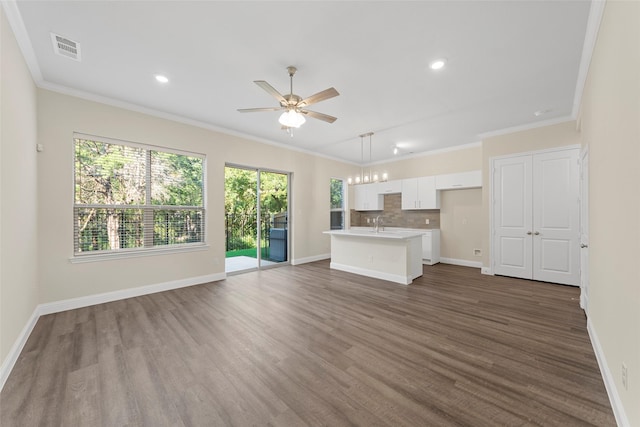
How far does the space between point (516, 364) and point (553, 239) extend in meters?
3.57

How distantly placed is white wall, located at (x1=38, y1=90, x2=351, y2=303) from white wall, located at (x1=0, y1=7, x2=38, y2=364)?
0.20 m

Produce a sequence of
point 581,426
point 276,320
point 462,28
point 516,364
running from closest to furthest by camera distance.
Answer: point 581,426
point 516,364
point 462,28
point 276,320

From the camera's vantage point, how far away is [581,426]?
149 cm

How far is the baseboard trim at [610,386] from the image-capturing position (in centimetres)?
145

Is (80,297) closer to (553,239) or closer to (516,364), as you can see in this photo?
(516,364)

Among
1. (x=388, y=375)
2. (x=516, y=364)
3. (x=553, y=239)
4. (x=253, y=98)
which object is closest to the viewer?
(x=388, y=375)

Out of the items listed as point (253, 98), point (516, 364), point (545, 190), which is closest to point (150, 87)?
point (253, 98)

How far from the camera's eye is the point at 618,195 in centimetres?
165

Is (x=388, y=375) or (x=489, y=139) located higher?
(x=489, y=139)

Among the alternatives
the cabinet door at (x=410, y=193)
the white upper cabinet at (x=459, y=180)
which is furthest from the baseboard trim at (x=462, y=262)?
the white upper cabinet at (x=459, y=180)

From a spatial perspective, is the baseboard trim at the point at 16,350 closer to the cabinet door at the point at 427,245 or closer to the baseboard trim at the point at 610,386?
the baseboard trim at the point at 610,386

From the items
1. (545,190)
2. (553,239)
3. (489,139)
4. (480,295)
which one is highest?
(489,139)

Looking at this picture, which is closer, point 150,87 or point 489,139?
point 150,87

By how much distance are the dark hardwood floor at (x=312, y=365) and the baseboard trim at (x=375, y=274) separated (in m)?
0.78
